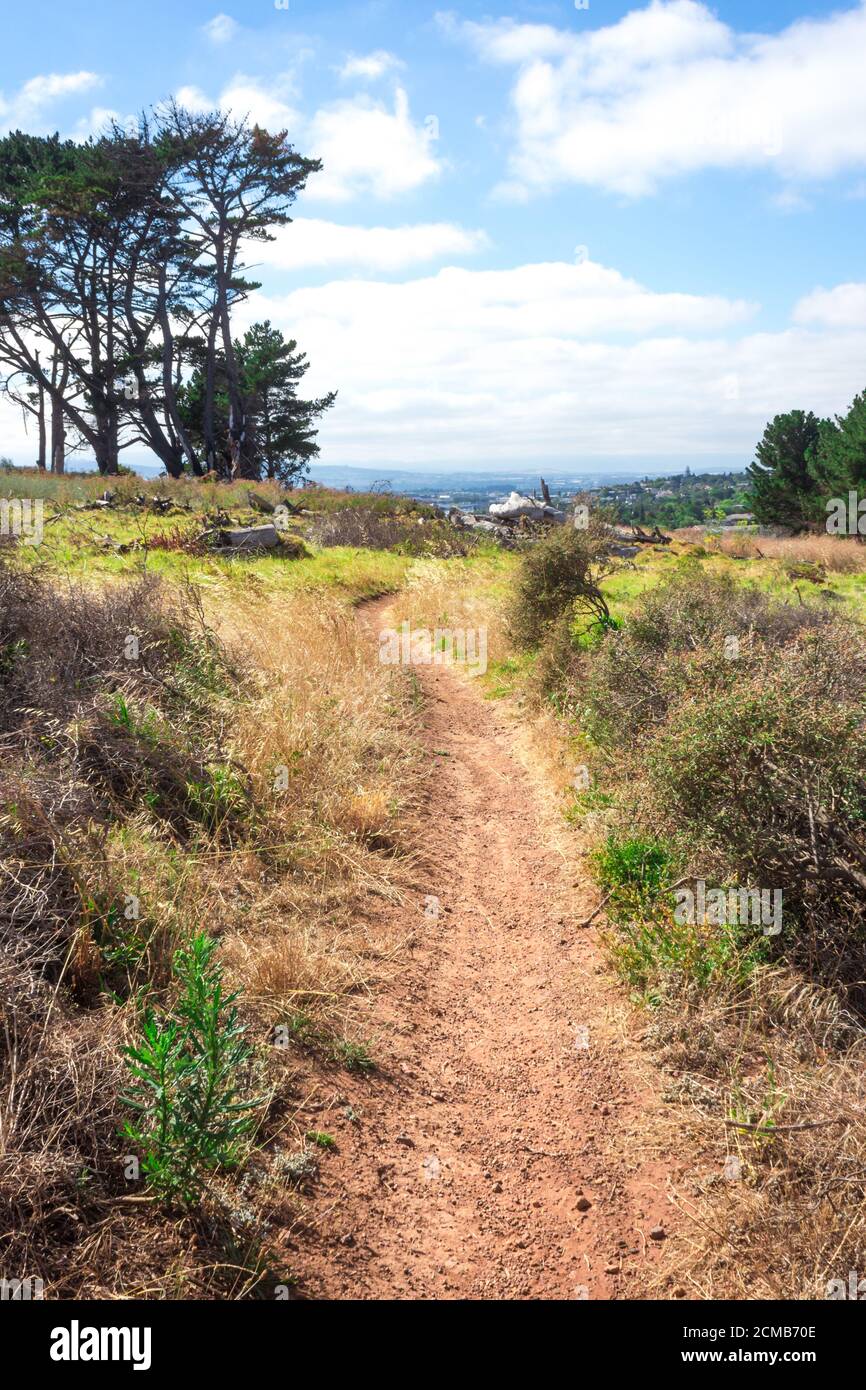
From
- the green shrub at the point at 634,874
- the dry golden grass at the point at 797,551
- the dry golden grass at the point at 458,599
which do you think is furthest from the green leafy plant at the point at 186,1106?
the dry golden grass at the point at 797,551

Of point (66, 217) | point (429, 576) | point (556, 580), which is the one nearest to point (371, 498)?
point (429, 576)

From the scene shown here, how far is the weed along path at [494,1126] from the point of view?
2.92 metres

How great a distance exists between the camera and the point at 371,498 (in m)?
26.4

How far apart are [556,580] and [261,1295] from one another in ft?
29.3

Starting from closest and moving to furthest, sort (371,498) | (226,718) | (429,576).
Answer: (226,718), (429,576), (371,498)

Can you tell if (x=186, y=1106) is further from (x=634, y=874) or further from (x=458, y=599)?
(x=458, y=599)

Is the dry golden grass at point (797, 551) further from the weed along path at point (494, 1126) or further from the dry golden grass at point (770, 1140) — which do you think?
the dry golden grass at point (770, 1140)

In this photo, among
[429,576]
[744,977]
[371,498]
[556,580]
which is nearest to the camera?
[744,977]

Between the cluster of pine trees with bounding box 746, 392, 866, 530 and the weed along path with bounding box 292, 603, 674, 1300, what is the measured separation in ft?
118

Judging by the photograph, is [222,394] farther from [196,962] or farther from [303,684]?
[196,962]

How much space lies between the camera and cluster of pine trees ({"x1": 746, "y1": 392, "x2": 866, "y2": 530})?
35562mm

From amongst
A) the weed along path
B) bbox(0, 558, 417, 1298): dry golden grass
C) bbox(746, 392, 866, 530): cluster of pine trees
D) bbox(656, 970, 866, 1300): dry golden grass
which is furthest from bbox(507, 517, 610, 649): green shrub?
bbox(746, 392, 866, 530): cluster of pine trees

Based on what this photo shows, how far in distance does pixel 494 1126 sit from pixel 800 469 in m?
43.1

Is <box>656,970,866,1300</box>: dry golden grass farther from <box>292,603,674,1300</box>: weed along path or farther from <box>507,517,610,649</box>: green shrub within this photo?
<box>507,517,610,649</box>: green shrub
